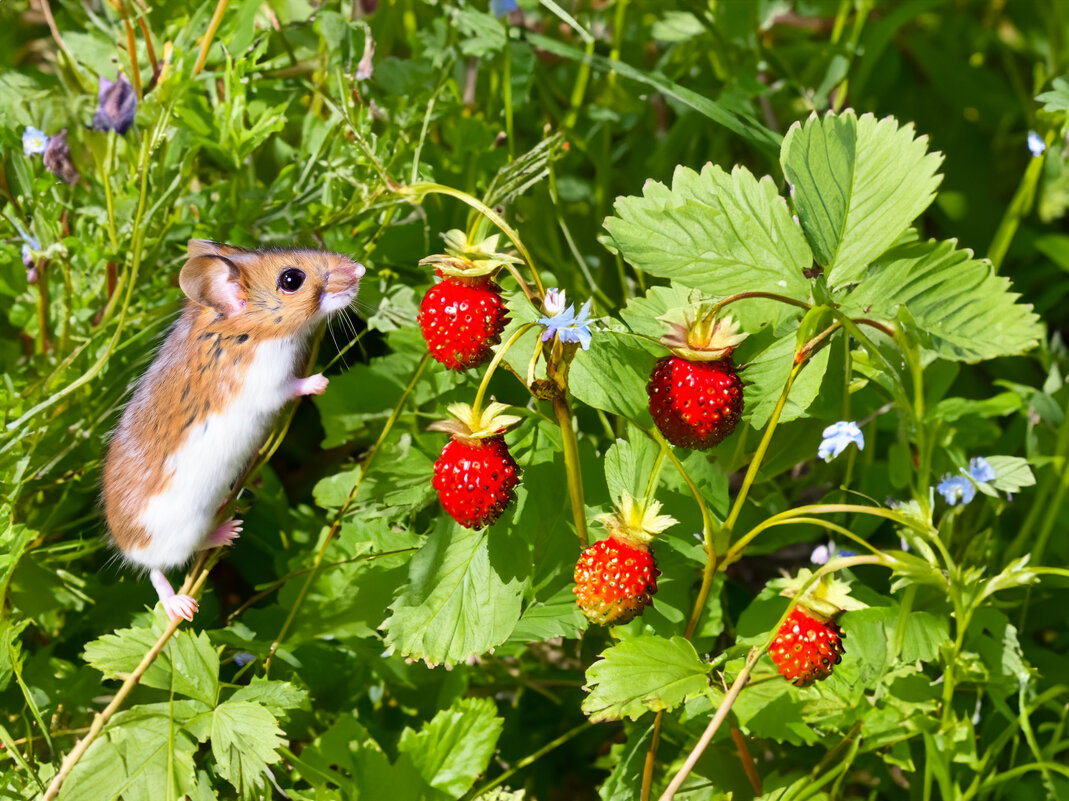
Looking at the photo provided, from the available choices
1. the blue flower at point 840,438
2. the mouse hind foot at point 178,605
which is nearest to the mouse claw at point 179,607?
the mouse hind foot at point 178,605

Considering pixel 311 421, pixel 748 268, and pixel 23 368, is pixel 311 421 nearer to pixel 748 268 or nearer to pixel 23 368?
pixel 23 368

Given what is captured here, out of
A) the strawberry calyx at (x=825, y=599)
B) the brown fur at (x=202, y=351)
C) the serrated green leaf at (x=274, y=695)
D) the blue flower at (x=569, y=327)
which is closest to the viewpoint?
the blue flower at (x=569, y=327)

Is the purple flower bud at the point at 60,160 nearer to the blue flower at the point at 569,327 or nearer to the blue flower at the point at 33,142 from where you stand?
the blue flower at the point at 33,142

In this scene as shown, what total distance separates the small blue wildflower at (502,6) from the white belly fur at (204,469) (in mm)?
887

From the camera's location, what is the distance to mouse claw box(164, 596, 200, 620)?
1441mm

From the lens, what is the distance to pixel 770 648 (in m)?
1.29

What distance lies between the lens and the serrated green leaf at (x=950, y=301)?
4.02ft

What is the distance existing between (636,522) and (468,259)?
41 centimetres

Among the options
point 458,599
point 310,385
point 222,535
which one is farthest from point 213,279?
point 458,599


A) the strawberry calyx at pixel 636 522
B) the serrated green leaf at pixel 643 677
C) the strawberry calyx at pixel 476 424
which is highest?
the strawberry calyx at pixel 476 424

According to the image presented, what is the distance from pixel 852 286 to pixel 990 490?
0.38 metres

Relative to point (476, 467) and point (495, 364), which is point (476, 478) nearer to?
point (476, 467)

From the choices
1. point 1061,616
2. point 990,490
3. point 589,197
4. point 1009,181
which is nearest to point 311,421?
point 589,197

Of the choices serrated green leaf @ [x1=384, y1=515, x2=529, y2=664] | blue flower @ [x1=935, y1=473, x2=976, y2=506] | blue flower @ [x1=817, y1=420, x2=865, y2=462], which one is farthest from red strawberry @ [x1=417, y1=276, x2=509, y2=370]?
blue flower @ [x1=935, y1=473, x2=976, y2=506]
